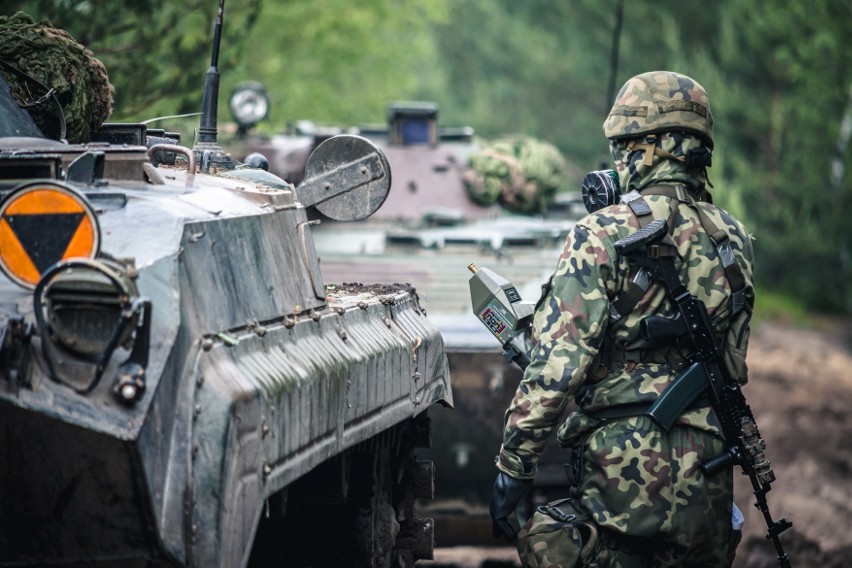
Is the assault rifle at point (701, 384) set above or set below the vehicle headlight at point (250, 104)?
below

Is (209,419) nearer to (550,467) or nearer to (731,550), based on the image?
(731,550)

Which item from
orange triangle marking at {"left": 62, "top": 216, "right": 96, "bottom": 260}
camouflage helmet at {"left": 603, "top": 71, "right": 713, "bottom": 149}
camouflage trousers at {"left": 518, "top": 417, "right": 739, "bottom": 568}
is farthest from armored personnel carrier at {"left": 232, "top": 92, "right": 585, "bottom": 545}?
orange triangle marking at {"left": 62, "top": 216, "right": 96, "bottom": 260}

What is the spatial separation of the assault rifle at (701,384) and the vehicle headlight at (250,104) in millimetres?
8874

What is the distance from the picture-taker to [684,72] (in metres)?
27.9

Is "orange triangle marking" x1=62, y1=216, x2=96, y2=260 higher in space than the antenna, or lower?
lower

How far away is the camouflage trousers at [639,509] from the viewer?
18.0 feet

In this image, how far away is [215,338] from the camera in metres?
5.09

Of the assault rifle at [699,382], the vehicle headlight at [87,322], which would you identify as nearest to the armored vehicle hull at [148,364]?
the vehicle headlight at [87,322]

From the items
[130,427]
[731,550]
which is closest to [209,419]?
[130,427]

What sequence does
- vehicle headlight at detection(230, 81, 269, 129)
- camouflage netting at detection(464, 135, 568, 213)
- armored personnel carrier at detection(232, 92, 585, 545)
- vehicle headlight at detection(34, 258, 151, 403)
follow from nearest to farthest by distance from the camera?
1. vehicle headlight at detection(34, 258, 151, 403)
2. armored personnel carrier at detection(232, 92, 585, 545)
3. camouflage netting at detection(464, 135, 568, 213)
4. vehicle headlight at detection(230, 81, 269, 129)

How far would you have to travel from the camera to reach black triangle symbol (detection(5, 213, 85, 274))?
4727 mm

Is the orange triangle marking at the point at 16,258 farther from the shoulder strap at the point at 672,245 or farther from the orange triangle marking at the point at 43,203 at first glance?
the shoulder strap at the point at 672,245

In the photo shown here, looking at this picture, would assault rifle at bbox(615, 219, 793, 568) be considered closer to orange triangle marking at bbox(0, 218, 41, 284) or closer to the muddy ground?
orange triangle marking at bbox(0, 218, 41, 284)

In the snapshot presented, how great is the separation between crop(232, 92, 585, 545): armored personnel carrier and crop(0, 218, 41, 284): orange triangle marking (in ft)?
7.66
